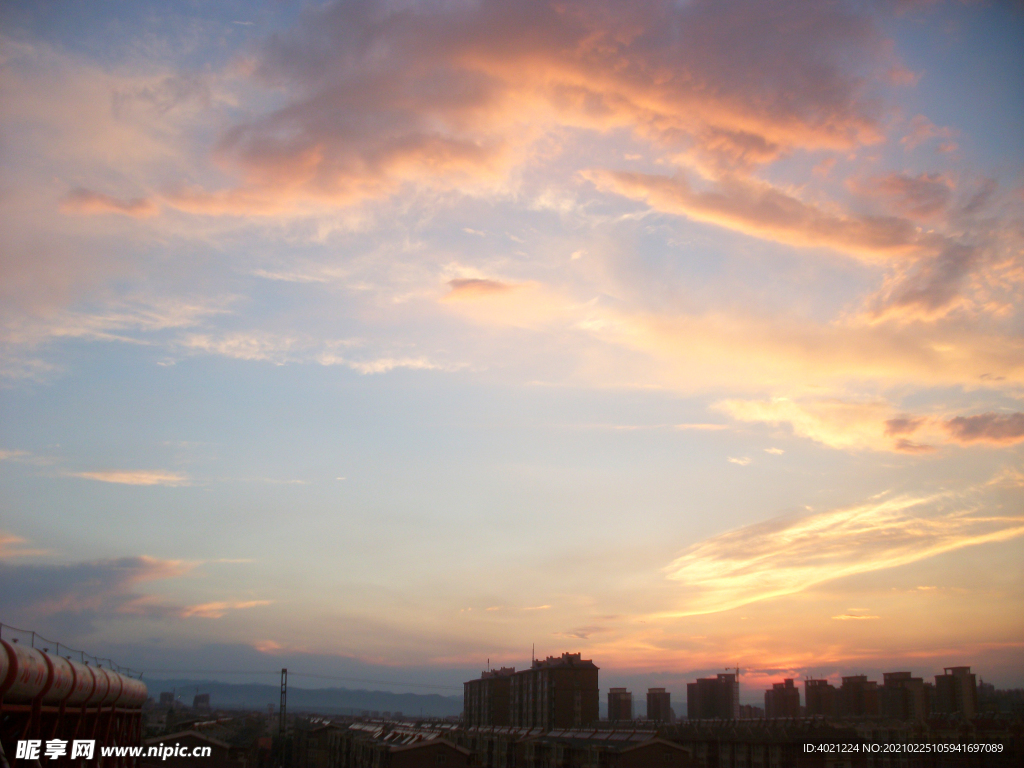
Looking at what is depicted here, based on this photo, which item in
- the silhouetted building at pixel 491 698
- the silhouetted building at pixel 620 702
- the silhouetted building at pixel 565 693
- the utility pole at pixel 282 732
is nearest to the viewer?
the utility pole at pixel 282 732

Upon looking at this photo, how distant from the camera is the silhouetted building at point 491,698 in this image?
108 m

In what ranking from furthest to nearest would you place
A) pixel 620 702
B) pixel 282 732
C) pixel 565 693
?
pixel 620 702
pixel 565 693
pixel 282 732

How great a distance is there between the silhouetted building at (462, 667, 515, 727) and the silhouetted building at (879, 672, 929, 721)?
50.2 m

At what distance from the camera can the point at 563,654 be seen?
9275cm

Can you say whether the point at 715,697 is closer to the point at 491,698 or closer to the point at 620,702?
the point at 620,702

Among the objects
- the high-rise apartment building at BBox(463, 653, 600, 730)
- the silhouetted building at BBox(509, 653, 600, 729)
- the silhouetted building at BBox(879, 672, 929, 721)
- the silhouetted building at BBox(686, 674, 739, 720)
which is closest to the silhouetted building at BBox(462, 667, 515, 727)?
the high-rise apartment building at BBox(463, 653, 600, 730)

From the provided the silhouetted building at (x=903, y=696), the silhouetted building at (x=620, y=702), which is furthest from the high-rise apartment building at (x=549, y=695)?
the silhouetted building at (x=903, y=696)

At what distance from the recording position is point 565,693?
8694 centimetres

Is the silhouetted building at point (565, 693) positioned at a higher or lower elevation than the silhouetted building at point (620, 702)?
higher

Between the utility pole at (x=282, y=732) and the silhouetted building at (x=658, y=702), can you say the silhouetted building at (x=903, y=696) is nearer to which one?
the silhouetted building at (x=658, y=702)

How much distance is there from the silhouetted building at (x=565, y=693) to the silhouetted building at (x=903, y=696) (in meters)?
32.6

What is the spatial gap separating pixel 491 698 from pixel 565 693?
28.1 m

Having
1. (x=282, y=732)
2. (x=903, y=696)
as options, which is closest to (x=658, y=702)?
(x=903, y=696)

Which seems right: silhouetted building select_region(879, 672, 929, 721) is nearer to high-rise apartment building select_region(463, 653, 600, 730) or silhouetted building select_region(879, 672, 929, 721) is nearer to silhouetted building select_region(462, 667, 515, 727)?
high-rise apartment building select_region(463, 653, 600, 730)
